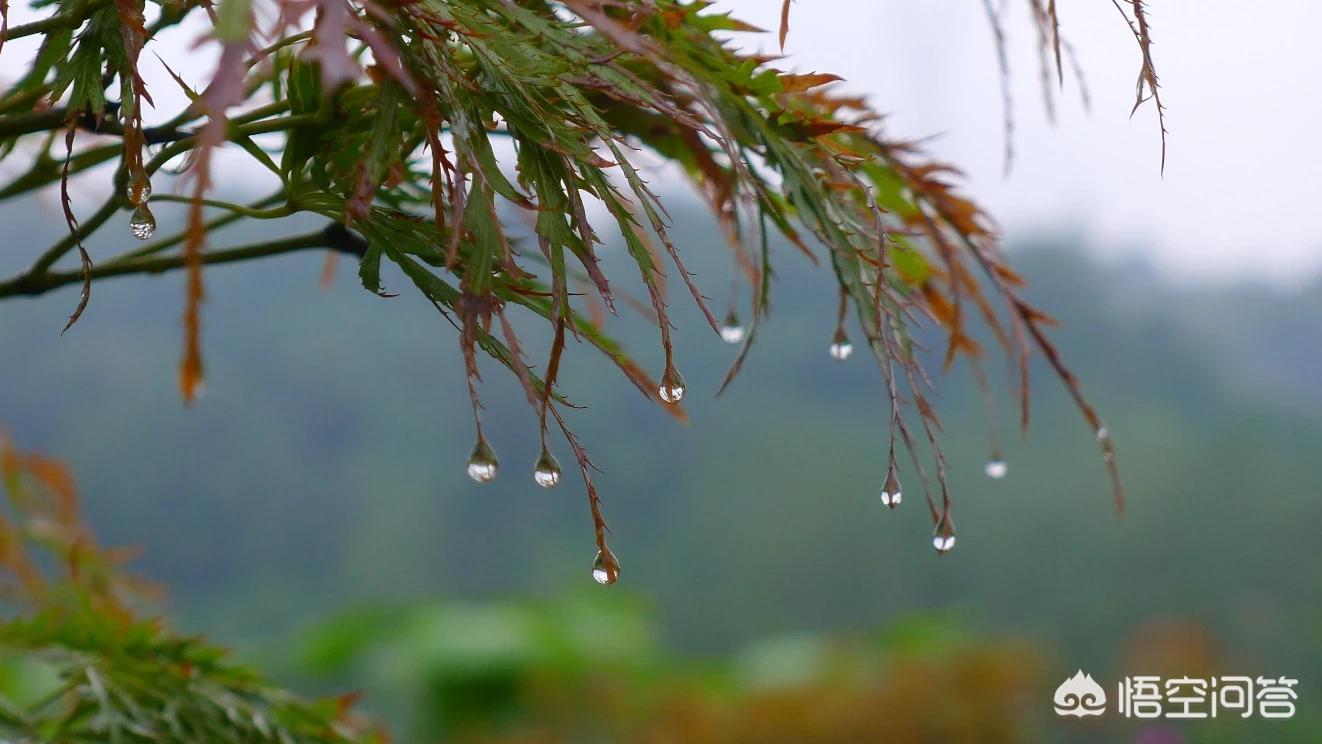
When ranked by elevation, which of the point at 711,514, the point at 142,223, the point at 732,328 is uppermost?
the point at 711,514

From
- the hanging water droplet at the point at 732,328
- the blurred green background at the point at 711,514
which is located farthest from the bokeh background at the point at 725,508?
the hanging water droplet at the point at 732,328

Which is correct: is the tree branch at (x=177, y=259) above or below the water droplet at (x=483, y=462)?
above

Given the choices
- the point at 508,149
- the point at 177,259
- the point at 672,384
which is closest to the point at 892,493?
the point at 672,384

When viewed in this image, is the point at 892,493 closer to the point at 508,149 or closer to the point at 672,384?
the point at 672,384

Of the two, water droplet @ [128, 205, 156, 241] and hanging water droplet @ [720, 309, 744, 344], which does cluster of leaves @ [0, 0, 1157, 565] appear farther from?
hanging water droplet @ [720, 309, 744, 344]

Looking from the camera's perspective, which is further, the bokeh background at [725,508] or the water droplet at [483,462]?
the bokeh background at [725,508]

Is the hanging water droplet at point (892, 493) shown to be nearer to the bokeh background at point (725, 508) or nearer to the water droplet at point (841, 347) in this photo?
the water droplet at point (841, 347)

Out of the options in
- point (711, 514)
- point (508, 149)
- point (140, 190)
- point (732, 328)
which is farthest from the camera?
point (711, 514)

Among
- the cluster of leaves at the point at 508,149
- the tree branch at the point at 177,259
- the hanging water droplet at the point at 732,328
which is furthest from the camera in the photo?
the hanging water droplet at the point at 732,328
